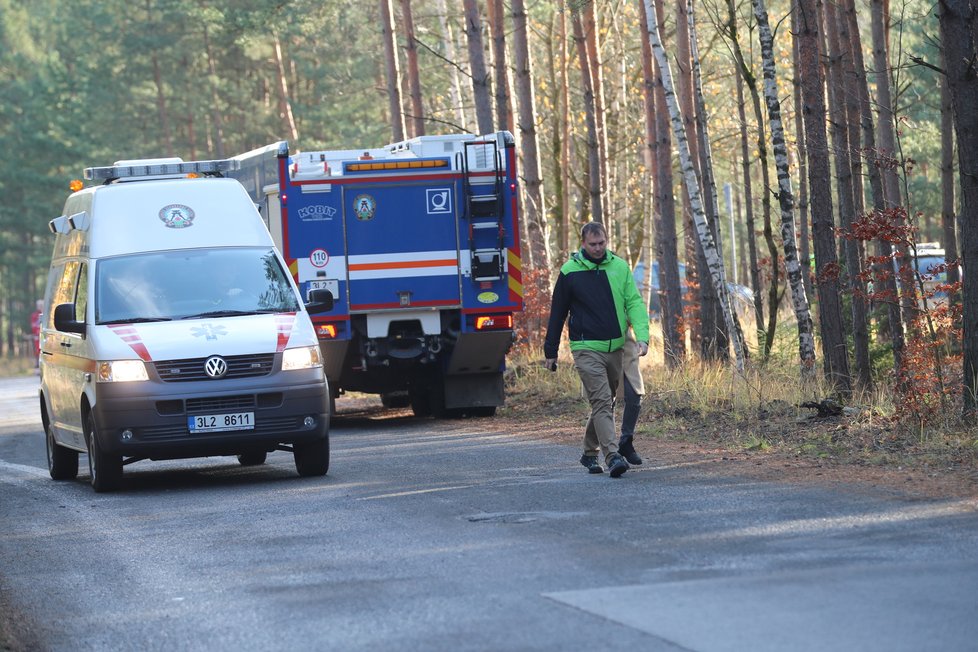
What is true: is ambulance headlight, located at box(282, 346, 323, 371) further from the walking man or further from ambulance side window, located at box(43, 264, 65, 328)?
ambulance side window, located at box(43, 264, 65, 328)

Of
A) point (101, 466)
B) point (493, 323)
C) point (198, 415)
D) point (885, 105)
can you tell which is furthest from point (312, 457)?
point (885, 105)

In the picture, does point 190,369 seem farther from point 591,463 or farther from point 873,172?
point 873,172

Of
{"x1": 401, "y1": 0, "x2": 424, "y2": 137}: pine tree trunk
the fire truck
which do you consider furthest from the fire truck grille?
{"x1": 401, "y1": 0, "x2": 424, "y2": 137}: pine tree trunk

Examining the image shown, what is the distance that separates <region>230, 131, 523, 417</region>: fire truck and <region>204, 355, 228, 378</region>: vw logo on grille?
568 cm

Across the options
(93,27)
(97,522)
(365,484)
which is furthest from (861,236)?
(93,27)

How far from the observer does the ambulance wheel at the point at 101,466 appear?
493 inches

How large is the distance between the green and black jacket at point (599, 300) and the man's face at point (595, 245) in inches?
3.3

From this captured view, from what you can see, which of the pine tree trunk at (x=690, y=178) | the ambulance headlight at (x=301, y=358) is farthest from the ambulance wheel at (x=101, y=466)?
the pine tree trunk at (x=690, y=178)

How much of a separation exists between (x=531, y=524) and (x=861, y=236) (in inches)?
260

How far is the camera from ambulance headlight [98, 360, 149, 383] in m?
12.3

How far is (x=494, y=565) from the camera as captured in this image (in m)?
8.07

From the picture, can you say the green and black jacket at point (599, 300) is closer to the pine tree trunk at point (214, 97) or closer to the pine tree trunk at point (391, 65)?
the pine tree trunk at point (391, 65)

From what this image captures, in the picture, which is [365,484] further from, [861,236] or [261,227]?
[861,236]

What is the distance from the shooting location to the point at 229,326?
12.7 m
